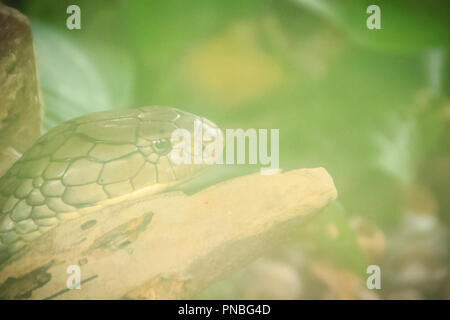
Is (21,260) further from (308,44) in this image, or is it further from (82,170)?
(308,44)

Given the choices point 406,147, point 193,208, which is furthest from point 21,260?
point 406,147

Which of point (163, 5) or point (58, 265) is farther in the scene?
point (163, 5)

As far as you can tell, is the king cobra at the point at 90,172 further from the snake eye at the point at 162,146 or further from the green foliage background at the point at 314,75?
the green foliage background at the point at 314,75

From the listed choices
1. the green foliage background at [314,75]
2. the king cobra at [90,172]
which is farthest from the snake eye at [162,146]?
the green foliage background at [314,75]

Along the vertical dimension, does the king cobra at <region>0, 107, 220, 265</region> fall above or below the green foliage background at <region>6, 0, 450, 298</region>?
below

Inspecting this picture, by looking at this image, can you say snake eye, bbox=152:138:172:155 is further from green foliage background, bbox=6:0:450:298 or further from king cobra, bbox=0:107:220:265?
green foliage background, bbox=6:0:450:298

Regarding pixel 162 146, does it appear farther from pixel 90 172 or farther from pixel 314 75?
pixel 314 75

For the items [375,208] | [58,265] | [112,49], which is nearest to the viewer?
[58,265]

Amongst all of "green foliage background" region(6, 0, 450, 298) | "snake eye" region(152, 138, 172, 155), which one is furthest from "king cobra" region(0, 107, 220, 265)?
"green foliage background" region(6, 0, 450, 298)
